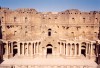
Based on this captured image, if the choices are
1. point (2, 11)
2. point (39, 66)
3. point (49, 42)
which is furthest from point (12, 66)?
point (2, 11)

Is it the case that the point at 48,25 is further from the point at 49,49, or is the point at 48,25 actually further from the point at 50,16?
the point at 49,49

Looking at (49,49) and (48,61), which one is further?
(49,49)

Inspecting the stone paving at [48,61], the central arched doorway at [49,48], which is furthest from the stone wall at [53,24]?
the stone paving at [48,61]

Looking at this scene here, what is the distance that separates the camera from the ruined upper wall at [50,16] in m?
38.8

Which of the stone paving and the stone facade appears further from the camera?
the stone facade

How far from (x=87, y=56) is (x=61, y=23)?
10331 millimetres

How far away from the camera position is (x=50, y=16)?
39.2 meters

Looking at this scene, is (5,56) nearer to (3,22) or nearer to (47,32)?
(3,22)

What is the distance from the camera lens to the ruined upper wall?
38.8 metres

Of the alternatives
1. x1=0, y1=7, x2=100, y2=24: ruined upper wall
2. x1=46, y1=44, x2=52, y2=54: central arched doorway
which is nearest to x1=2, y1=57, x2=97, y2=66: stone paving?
x1=46, y1=44, x2=52, y2=54: central arched doorway

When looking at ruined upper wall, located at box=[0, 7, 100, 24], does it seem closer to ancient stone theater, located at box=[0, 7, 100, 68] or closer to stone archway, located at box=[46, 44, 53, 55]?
ancient stone theater, located at box=[0, 7, 100, 68]

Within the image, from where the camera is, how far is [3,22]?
38.5m

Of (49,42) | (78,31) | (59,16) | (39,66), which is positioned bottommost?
(39,66)

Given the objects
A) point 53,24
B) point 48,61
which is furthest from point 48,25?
point 48,61
